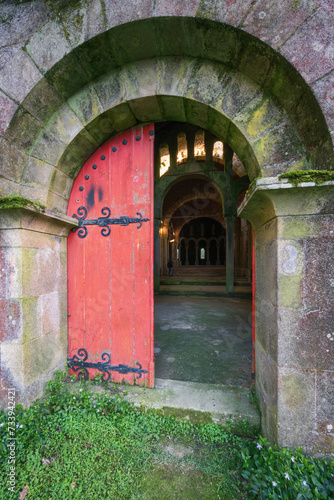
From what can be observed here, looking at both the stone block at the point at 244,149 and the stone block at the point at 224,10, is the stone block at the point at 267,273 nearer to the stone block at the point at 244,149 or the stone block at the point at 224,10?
the stone block at the point at 244,149

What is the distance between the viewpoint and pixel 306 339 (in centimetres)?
132

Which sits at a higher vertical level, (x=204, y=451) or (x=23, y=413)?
(x=23, y=413)

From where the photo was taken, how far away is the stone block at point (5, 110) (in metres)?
1.71

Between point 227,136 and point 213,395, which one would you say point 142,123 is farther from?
point 213,395

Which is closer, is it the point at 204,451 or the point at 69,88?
the point at 204,451

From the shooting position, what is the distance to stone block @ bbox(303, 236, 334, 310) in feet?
4.25

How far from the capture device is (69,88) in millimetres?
1816

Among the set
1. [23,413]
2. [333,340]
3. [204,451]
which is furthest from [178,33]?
[23,413]

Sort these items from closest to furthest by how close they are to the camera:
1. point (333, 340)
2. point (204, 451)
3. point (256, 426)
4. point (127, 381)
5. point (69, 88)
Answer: point (333, 340)
point (204, 451)
point (256, 426)
point (69, 88)
point (127, 381)

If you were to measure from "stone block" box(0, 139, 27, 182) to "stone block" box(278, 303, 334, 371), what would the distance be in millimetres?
2501

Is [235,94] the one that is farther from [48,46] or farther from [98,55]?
[48,46]

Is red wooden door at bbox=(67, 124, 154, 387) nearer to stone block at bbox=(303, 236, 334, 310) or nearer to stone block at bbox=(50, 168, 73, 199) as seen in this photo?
stone block at bbox=(50, 168, 73, 199)

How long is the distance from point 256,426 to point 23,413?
192cm

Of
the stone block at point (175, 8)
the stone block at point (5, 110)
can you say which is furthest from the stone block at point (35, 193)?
the stone block at point (175, 8)
